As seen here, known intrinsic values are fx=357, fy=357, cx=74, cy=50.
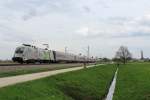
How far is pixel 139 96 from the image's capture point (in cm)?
2898

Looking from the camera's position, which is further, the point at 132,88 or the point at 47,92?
the point at 132,88

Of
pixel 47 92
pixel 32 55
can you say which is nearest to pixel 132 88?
pixel 47 92

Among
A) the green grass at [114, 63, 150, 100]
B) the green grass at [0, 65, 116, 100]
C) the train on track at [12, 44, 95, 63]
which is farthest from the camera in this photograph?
the train on track at [12, 44, 95, 63]

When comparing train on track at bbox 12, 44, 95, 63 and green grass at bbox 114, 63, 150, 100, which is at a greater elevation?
train on track at bbox 12, 44, 95, 63

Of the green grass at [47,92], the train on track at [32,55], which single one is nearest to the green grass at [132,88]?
the green grass at [47,92]

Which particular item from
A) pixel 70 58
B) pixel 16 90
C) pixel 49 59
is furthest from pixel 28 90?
pixel 70 58

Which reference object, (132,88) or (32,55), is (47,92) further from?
(32,55)

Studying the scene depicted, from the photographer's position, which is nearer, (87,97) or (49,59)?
(87,97)

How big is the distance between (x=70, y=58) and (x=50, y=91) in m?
104

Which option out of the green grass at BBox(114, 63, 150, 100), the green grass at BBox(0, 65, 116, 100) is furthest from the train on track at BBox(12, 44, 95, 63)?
the green grass at BBox(0, 65, 116, 100)

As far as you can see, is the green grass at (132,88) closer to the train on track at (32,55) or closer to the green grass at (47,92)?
the green grass at (47,92)

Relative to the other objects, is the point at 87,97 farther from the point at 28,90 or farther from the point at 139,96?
the point at 28,90

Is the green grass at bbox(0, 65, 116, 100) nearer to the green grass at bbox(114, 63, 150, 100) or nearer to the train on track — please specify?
the green grass at bbox(114, 63, 150, 100)

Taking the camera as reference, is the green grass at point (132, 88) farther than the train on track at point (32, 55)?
No
